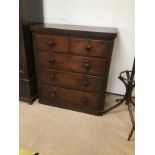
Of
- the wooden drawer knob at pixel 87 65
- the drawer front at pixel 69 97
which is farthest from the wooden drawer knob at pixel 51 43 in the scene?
the drawer front at pixel 69 97

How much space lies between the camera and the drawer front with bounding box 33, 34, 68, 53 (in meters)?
1.78

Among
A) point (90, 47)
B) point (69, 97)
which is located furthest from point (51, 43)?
point (69, 97)

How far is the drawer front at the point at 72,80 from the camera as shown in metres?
1.84

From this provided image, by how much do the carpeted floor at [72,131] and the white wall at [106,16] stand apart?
28.6 inches

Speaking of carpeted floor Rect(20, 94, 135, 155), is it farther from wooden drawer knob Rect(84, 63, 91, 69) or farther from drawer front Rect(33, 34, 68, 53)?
drawer front Rect(33, 34, 68, 53)

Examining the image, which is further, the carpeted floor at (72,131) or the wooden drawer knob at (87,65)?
the wooden drawer knob at (87,65)

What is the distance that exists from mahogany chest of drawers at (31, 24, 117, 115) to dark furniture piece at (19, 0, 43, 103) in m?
0.11

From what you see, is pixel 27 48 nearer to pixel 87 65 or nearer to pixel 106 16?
pixel 87 65

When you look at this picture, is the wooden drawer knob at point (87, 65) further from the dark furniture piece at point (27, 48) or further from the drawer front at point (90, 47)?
the dark furniture piece at point (27, 48)

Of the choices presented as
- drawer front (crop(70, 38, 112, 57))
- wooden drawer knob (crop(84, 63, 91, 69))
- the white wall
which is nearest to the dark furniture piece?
the white wall
